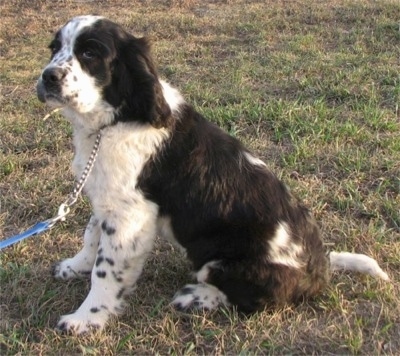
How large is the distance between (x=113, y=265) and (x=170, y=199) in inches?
18.2

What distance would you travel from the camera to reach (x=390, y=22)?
29.6ft

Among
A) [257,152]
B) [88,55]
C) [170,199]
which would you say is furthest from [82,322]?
[257,152]

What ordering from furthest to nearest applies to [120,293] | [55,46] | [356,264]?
[356,264]
[120,293]
[55,46]

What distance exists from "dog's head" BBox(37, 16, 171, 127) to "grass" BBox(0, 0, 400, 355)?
1128mm

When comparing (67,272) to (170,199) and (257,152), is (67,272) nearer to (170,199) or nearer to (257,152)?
(170,199)

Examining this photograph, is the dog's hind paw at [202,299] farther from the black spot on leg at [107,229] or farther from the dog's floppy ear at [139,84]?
the dog's floppy ear at [139,84]

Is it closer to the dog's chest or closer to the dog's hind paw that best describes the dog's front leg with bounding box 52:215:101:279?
the dog's chest

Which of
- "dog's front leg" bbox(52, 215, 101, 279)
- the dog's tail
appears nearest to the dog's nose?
"dog's front leg" bbox(52, 215, 101, 279)

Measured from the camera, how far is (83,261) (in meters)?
3.64

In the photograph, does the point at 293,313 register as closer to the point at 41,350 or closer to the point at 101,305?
the point at 101,305

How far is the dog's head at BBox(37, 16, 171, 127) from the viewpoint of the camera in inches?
117

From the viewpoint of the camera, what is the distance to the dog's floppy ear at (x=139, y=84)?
9.93ft

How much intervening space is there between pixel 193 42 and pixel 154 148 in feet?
19.1

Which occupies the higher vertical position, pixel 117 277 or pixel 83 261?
pixel 117 277
